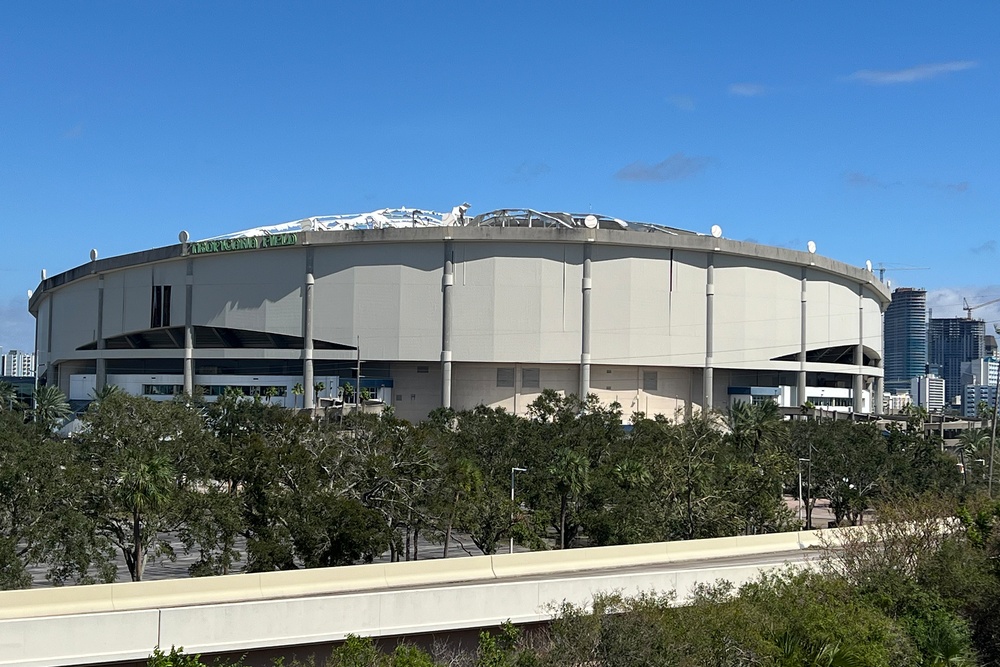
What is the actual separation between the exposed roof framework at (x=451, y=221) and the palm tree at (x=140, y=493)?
250 ft

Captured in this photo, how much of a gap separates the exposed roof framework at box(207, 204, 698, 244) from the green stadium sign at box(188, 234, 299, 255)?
412 centimetres

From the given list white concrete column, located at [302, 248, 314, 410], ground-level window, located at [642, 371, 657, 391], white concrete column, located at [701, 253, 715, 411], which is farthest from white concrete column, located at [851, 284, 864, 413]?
white concrete column, located at [302, 248, 314, 410]

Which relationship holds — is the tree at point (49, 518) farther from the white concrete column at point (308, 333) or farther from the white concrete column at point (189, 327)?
the white concrete column at point (189, 327)

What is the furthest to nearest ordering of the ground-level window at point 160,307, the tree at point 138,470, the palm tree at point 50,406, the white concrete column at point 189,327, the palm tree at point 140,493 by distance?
the ground-level window at point 160,307 < the white concrete column at point 189,327 < the palm tree at point 50,406 < the tree at point 138,470 < the palm tree at point 140,493

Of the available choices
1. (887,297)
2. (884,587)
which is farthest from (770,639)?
(887,297)

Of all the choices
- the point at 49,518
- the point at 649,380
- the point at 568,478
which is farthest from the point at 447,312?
the point at 49,518

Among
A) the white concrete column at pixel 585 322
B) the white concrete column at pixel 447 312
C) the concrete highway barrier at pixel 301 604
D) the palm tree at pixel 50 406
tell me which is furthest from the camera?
the white concrete column at pixel 447 312

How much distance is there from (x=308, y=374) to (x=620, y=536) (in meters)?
69.0

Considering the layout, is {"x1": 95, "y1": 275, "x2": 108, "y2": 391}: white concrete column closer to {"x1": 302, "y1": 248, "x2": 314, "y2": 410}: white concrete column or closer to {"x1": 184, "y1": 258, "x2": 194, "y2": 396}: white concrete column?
{"x1": 184, "y1": 258, "x2": 194, "y2": 396}: white concrete column

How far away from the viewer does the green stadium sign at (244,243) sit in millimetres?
110688

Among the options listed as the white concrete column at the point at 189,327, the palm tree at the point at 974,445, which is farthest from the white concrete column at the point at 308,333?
the palm tree at the point at 974,445

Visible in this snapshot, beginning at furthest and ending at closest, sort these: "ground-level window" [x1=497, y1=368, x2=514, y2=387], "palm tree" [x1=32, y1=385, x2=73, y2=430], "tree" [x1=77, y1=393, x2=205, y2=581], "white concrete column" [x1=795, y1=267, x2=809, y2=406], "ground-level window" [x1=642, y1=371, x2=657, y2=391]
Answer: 1. "white concrete column" [x1=795, y1=267, x2=809, y2=406]
2. "ground-level window" [x1=642, y1=371, x2=657, y2=391]
3. "ground-level window" [x1=497, y1=368, x2=514, y2=387]
4. "palm tree" [x1=32, y1=385, x2=73, y2=430]
5. "tree" [x1=77, y1=393, x2=205, y2=581]

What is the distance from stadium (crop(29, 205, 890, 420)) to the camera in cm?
10944

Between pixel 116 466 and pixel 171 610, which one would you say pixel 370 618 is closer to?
pixel 171 610
